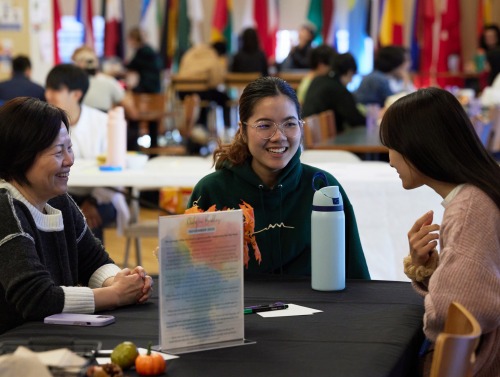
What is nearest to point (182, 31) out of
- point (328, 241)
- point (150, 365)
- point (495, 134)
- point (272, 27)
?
point (272, 27)

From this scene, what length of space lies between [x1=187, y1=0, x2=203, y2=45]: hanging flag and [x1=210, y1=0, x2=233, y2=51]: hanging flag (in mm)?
198

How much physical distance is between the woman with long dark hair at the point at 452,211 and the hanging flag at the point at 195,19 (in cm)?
1025

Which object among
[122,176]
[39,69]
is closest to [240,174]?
[122,176]

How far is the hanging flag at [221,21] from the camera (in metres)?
12.4

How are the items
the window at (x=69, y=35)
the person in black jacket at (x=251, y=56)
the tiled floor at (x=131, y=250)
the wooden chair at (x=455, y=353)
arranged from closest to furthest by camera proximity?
1. the wooden chair at (x=455, y=353)
2. the tiled floor at (x=131, y=250)
3. the person in black jacket at (x=251, y=56)
4. the window at (x=69, y=35)

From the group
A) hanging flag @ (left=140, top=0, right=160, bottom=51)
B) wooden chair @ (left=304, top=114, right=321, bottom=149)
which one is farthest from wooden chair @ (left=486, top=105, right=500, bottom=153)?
hanging flag @ (left=140, top=0, right=160, bottom=51)

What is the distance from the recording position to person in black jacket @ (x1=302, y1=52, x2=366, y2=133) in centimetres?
762

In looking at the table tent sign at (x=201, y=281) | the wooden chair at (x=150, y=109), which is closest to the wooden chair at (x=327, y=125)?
the wooden chair at (x=150, y=109)

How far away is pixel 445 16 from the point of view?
1173cm

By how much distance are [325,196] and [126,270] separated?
528mm

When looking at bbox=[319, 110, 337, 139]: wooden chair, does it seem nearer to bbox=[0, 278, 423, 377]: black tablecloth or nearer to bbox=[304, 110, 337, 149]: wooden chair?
bbox=[304, 110, 337, 149]: wooden chair

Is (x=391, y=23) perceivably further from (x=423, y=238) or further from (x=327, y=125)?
(x=423, y=238)

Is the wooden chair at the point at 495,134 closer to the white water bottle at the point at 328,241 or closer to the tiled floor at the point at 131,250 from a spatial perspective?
the tiled floor at the point at 131,250

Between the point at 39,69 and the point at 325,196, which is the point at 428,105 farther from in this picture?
the point at 39,69
